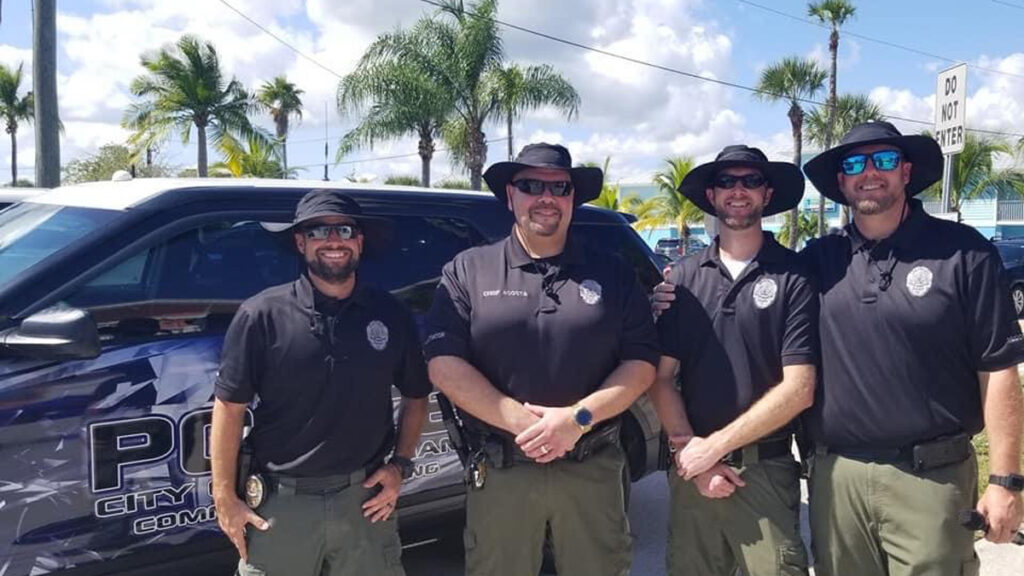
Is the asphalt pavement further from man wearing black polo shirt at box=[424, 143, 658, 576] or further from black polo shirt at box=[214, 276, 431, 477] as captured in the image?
black polo shirt at box=[214, 276, 431, 477]

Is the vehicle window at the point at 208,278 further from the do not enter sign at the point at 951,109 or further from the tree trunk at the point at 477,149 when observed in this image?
the tree trunk at the point at 477,149

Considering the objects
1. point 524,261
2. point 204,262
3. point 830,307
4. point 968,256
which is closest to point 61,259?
point 204,262

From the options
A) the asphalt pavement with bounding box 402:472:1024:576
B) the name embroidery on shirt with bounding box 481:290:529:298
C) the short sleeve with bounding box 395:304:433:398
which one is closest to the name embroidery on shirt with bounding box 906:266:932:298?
the name embroidery on shirt with bounding box 481:290:529:298

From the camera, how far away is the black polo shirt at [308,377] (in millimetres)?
2426

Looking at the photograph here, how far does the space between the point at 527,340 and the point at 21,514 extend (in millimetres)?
1666

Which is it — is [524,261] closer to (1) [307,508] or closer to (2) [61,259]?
(1) [307,508]

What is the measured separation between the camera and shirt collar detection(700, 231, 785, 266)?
271cm

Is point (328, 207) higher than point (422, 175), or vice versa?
point (422, 175)

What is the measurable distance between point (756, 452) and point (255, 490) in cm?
159

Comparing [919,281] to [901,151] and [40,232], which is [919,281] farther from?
[40,232]

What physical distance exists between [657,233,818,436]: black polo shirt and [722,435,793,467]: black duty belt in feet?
0.33

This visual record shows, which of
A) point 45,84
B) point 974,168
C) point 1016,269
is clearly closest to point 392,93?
point 45,84

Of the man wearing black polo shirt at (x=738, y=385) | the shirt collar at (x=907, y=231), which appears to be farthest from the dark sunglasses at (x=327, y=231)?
the shirt collar at (x=907, y=231)

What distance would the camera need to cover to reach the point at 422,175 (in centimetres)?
1925
